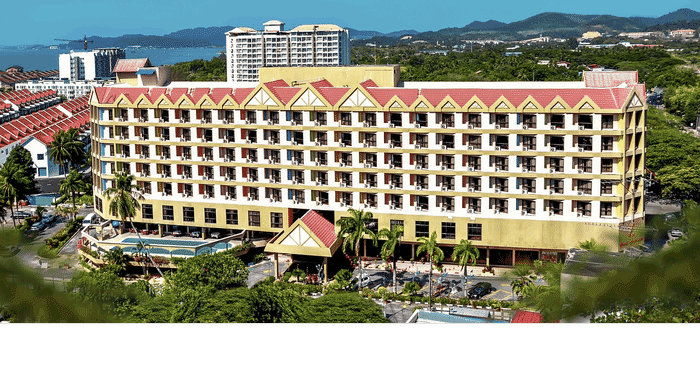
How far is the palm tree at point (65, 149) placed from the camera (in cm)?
4316

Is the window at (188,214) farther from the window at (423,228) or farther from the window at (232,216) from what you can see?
the window at (423,228)

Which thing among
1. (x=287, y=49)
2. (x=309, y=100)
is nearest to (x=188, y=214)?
(x=309, y=100)

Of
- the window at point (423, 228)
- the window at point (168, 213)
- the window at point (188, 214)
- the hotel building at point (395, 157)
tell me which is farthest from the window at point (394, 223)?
the window at point (168, 213)

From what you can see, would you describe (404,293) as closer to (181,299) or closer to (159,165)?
(181,299)

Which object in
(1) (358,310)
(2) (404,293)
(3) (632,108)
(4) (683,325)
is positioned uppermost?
(3) (632,108)

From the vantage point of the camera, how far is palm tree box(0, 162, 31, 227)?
3102 cm

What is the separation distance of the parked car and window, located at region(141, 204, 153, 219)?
539 inches

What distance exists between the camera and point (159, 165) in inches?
1216

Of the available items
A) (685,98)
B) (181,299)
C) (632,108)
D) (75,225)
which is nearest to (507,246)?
(632,108)

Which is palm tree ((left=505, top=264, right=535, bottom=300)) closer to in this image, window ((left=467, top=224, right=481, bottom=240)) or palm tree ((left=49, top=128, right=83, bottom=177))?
window ((left=467, top=224, right=481, bottom=240))

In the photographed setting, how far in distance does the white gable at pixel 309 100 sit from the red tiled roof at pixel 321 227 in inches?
161

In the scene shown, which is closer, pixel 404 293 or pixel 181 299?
pixel 181 299

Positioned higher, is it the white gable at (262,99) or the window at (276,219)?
the white gable at (262,99)

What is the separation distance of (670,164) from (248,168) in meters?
20.8
